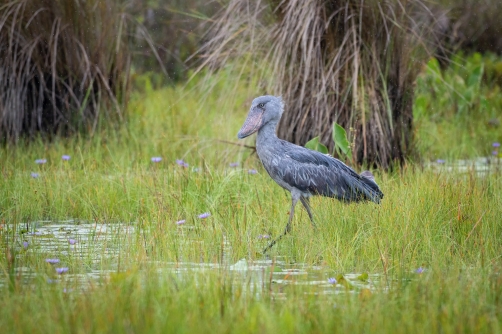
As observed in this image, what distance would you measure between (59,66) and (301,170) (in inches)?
137

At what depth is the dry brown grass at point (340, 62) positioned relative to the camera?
257 inches

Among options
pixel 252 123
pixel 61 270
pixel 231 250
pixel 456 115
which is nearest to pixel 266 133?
pixel 252 123

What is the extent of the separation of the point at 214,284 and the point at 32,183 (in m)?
2.85

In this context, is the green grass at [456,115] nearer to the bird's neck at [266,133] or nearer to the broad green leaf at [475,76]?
the broad green leaf at [475,76]

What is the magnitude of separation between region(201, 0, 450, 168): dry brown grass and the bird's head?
117 centimetres

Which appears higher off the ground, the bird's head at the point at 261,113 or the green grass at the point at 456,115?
the green grass at the point at 456,115

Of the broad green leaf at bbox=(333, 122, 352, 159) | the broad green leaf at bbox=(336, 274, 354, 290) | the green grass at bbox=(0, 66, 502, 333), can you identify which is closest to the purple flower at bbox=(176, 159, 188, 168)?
the green grass at bbox=(0, 66, 502, 333)

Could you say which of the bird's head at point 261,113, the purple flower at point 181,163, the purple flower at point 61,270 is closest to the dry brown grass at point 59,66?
the purple flower at point 181,163

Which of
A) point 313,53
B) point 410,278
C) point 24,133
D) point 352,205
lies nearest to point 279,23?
point 313,53

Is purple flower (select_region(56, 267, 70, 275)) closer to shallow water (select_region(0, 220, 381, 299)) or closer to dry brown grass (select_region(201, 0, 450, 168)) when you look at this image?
shallow water (select_region(0, 220, 381, 299))

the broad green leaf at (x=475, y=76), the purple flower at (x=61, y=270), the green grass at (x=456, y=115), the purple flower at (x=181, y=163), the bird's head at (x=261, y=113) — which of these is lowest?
the purple flower at (x=61, y=270)

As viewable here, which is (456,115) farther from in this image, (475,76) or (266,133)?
(266,133)

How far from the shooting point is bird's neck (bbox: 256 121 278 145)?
17.3 ft

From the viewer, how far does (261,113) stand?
528 cm
